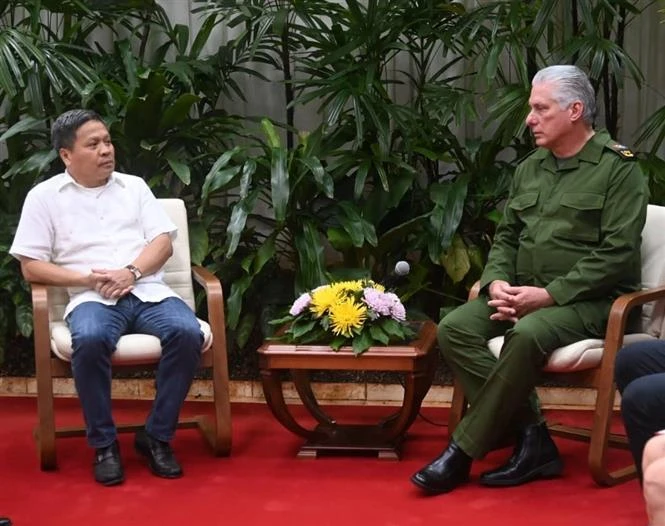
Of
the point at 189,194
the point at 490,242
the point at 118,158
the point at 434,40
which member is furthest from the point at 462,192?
the point at 118,158

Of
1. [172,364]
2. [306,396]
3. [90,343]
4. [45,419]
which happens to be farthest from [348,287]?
[45,419]

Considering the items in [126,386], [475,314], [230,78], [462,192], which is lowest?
[126,386]

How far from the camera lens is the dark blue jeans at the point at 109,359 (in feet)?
10.9

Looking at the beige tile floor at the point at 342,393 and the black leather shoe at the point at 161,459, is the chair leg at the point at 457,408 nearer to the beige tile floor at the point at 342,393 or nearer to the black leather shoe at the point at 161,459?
the beige tile floor at the point at 342,393

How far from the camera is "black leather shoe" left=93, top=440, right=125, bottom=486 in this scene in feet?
10.9

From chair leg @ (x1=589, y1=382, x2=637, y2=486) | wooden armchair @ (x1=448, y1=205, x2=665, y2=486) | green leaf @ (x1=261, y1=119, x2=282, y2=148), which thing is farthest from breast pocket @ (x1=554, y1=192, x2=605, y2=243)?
green leaf @ (x1=261, y1=119, x2=282, y2=148)

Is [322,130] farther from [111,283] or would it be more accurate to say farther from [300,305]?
[111,283]

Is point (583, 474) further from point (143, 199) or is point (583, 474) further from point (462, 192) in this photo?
point (143, 199)

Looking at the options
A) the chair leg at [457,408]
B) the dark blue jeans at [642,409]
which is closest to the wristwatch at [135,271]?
the chair leg at [457,408]

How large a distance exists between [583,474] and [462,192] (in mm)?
1294

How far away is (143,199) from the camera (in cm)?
373

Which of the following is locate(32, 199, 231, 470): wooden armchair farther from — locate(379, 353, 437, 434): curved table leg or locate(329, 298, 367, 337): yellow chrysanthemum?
locate(379, 353, 437, 434): curved table leg

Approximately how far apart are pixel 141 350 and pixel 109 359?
0.34 ft

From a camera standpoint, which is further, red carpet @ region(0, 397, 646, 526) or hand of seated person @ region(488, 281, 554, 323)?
hand of seated person @ region(488, 281, 554, 323)
